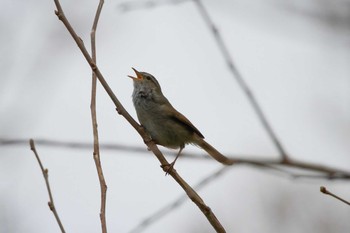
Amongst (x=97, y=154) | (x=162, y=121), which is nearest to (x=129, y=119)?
(x=97, y=154)

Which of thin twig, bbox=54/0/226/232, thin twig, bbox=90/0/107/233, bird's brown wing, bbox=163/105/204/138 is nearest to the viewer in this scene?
thin twig, bbox=90/0/107/233

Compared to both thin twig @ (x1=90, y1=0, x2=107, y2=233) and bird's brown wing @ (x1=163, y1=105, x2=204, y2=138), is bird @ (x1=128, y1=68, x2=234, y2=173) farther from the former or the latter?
thin twig @ (x1=90, y1=0, x2=107, y2=233)

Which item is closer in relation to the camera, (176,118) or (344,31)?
(344,31)

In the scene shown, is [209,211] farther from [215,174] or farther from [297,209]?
[297,209]

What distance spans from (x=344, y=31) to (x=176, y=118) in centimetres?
225

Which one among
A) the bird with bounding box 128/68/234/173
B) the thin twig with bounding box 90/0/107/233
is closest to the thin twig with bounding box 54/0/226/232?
the thin twig with bounding box 90/0/107/233

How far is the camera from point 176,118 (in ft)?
19.3

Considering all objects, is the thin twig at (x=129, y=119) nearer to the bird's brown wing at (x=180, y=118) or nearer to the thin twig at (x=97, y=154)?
the thin twig at (x=97, y=154)

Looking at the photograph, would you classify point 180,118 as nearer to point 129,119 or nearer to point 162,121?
point 162,121

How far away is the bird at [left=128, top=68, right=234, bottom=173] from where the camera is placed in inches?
226

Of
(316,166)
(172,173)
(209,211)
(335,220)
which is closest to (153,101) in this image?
(172,173)

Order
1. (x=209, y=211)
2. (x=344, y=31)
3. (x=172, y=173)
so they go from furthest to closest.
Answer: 1. (x=344, y=31)
2. (x=172, y=173)
3. (x=209, y=211)

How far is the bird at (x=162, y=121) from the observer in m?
5.75

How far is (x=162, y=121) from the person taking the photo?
5.80 metres
